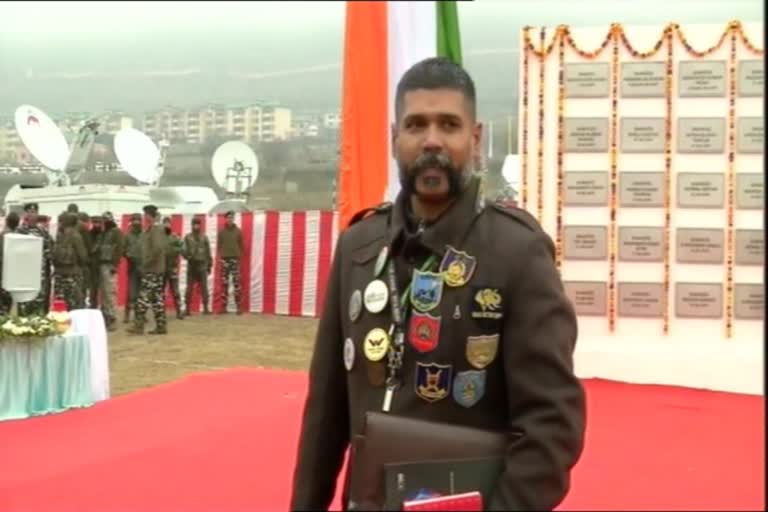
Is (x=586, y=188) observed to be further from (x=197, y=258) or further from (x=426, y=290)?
(x=197, y=258)

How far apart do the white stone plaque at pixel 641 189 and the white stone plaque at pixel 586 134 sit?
0.24 metres

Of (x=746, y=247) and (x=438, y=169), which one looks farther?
(x=746, y=247)

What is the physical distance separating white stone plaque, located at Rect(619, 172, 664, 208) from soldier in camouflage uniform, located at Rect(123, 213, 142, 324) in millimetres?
5407

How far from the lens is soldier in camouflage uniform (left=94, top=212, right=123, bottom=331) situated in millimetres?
9797

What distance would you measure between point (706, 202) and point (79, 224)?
6443 millimetres

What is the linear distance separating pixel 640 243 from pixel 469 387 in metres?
4.87

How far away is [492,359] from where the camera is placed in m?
1.20

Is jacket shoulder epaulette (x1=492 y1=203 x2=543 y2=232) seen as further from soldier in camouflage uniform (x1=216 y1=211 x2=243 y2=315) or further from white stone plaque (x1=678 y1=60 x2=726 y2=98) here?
soldier in camouflage uniform (x1=216 y1=211 x2=243 y2=315)

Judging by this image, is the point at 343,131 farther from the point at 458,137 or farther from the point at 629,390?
the point at 629,390

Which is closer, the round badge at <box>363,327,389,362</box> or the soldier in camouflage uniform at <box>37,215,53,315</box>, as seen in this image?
the round badge at <box>363,327,389,362</box>

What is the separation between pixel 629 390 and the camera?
556cm

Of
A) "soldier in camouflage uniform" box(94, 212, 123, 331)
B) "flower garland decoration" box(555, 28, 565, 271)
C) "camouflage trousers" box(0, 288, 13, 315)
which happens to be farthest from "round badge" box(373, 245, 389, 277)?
"soldier in camouflage uniform" box(94, 212, 123, 331)

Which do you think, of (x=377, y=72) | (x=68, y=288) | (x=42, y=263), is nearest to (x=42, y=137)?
(x=68, y=288)

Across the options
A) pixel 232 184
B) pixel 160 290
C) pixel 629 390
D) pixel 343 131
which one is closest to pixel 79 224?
pixel 160 290
